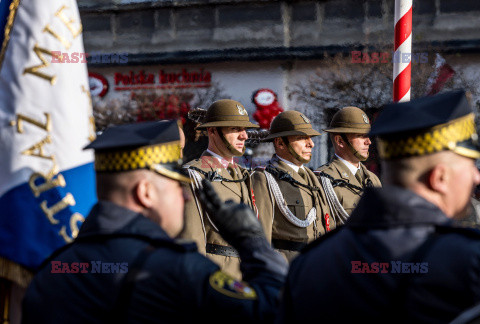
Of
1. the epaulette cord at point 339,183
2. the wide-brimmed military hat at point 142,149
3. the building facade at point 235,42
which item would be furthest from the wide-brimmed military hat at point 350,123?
the building facade at point 235,42

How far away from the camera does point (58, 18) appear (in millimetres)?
3619

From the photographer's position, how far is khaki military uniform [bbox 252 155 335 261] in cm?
639

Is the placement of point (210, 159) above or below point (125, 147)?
below

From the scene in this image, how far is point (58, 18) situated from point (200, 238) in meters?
2.36

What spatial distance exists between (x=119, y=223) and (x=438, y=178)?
105 centimetres

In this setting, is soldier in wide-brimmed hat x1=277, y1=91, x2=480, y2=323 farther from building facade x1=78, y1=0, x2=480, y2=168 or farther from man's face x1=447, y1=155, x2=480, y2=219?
building facade x1=78, y1=0, x2=480, y2=168

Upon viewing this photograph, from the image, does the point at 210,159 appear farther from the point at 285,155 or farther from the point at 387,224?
the point at 387,224

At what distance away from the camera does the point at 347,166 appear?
737cm

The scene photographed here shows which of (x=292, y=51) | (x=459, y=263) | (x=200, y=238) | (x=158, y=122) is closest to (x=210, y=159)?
(x=200, y=238)

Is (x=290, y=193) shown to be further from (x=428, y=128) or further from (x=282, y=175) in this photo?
(x=428, y=128)

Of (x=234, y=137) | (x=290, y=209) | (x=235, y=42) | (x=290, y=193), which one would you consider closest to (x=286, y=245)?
(x=290, y=209)

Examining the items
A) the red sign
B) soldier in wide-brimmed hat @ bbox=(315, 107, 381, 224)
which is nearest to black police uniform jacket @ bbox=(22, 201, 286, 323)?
soldier in wide-brimmed hat @ bbox=(315, 107, 381, 224)

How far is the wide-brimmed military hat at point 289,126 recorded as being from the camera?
22.4 feet

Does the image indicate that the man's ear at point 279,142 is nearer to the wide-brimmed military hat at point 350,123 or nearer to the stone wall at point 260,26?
the wide-brimmed military hat at point 350,123
